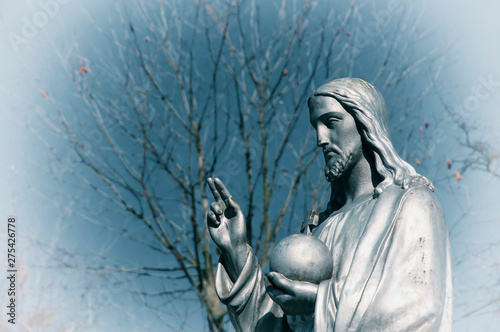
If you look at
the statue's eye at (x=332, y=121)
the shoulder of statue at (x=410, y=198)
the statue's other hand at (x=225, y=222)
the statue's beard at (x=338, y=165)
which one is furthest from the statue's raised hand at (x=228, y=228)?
the shoulder of statue at (x=410, y=198)

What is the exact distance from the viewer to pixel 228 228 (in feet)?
17.8

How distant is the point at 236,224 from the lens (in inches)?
212

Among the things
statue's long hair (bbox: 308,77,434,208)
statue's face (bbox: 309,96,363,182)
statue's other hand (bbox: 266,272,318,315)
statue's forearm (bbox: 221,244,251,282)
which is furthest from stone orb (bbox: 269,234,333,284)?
statue's face (bbox: 309,96,363,182)

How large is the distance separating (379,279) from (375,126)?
3.94 feet

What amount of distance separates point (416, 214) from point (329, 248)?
0.66m

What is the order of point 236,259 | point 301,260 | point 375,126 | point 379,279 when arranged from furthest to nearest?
point 375,126
point 236,259
point 301,260
point 379,279

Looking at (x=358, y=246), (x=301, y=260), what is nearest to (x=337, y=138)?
(x=358, y=246)

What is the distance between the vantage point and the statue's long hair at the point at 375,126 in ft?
17.3

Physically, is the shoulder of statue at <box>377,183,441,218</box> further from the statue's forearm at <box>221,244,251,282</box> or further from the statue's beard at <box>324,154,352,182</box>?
the statue's forearm at <box>221,244,251,282</box>

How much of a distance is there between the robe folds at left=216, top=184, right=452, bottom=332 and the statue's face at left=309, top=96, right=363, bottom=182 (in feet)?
1.02

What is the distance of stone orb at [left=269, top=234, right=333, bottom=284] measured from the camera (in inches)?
190

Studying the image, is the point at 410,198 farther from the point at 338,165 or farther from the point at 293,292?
the point at 293,292

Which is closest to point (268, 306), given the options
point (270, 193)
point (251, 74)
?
point (270, 193)

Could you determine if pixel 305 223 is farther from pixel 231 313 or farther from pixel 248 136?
pixel 248 136
